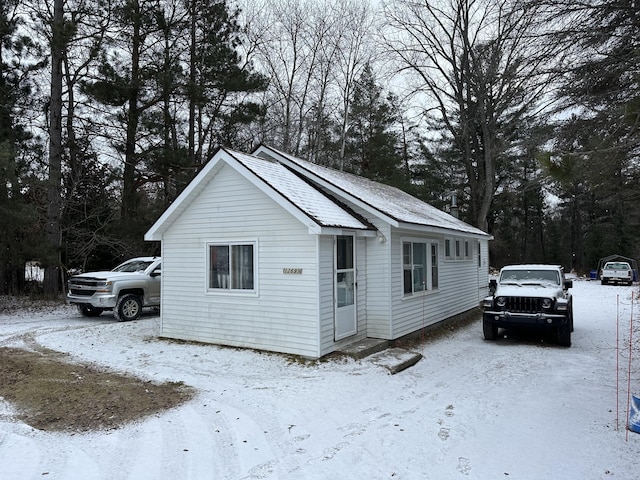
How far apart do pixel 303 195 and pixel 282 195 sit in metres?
0.98

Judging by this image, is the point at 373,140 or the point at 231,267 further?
the point at 373,140

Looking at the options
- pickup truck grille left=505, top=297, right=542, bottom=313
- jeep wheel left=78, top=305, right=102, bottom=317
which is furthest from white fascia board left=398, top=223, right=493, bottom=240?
jeep wheel left=78, top=305, right=102, bottom=317

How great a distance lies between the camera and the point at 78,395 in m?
6.29

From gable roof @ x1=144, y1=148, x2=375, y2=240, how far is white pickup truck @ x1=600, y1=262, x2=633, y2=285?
25.7 meters

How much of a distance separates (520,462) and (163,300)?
8.34 m

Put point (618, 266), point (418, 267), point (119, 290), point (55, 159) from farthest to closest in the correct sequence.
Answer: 1. point (618, 266)
2. point (55, 159)
3. point (119, 290)
4. point (418, 267)

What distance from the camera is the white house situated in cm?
823

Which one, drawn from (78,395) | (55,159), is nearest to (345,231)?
(78,395)

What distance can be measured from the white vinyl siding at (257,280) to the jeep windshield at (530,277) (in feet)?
19.1

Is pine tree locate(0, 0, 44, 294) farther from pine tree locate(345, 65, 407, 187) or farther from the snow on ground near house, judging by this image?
pine tree locate(345, 65, 407, 187)

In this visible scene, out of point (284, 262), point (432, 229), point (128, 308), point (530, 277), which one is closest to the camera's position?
point (284, 262)

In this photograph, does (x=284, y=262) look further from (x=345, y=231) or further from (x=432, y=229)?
(x=432, y=229)

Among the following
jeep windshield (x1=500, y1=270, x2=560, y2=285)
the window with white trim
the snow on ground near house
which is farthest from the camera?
the window with white trim

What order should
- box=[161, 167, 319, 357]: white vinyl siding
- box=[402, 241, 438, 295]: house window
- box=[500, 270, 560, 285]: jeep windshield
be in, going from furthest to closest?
box=[500, 270, 560, 285]: jeep windshield
box=[402, 241, 438, 295]: house window
box=[161, 167, 319, 357]: white vinyl siding
